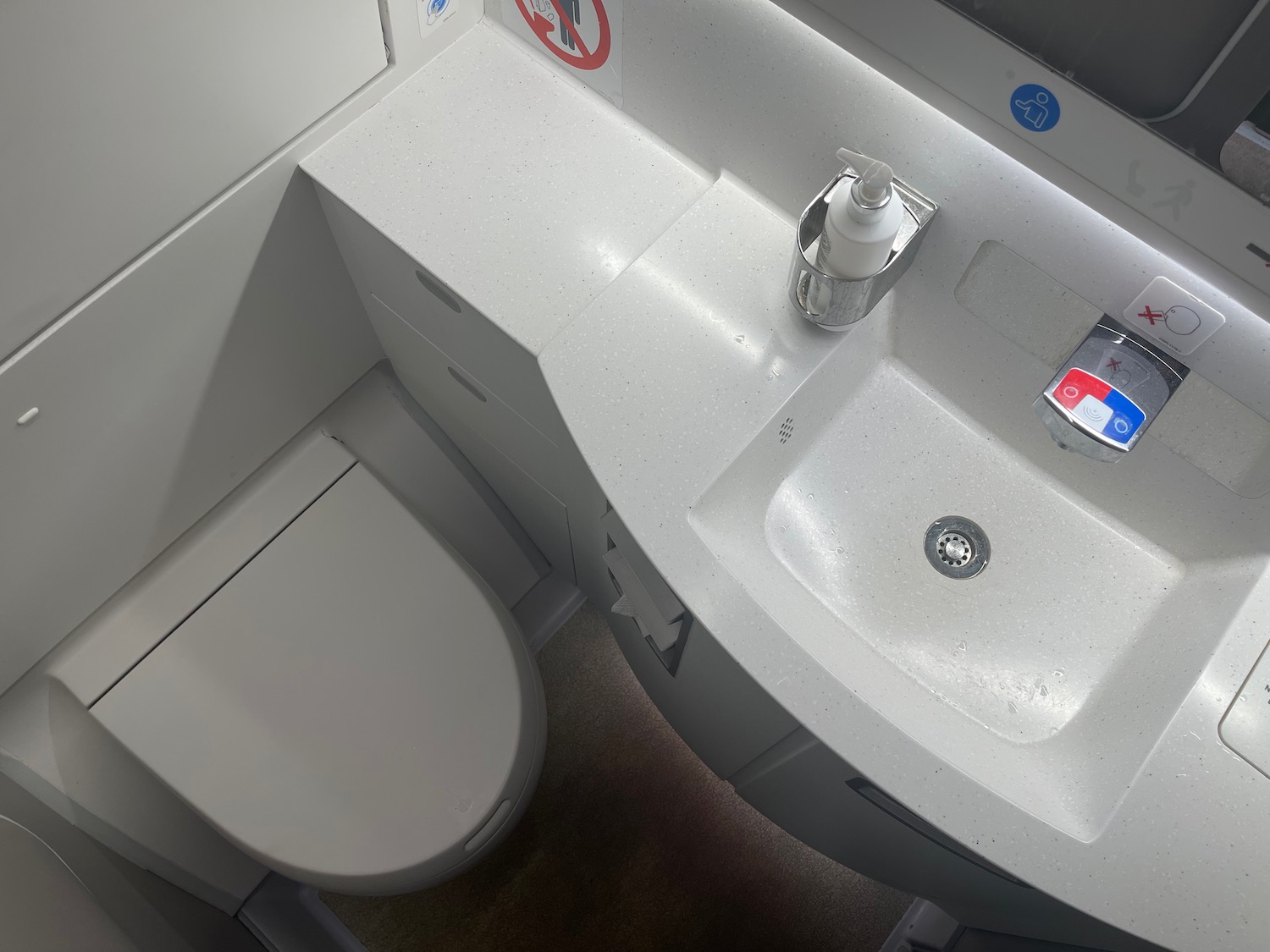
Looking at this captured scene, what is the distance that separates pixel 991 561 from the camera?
34.2 inches

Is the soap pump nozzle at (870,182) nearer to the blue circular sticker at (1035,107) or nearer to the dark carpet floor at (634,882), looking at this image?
the blue circular sticker at (1035,107)

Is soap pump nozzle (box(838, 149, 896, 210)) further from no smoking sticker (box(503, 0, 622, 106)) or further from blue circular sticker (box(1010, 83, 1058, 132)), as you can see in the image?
no smoking sticker (box(503, 0, 622, 106))

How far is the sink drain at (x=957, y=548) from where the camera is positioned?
0.87 m

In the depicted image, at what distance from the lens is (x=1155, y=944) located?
651 millimetres

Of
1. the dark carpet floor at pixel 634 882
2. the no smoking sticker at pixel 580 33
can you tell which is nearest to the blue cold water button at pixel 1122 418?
the no smoking sticker at pixel 580 33

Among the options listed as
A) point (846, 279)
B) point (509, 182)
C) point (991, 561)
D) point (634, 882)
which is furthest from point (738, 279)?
point (634, 882)

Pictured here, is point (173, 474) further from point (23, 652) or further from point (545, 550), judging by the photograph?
point (545, 550)

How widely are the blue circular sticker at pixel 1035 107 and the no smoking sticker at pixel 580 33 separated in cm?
37

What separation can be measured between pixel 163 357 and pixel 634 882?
102cm

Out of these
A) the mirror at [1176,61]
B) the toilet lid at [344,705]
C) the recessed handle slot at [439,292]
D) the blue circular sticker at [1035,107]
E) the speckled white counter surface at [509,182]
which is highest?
the mirror at [1176,61]

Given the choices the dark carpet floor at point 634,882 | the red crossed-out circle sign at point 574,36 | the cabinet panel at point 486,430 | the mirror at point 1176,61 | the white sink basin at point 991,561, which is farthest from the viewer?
the dark carpet floor at point 634,882

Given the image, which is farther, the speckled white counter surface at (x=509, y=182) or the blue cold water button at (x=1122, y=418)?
the speckled white counter surface at (x=509, y=182)

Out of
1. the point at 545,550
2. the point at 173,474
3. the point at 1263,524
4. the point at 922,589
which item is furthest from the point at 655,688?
the point at 1263,524

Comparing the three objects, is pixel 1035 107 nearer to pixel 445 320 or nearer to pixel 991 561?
pixel 991 561
